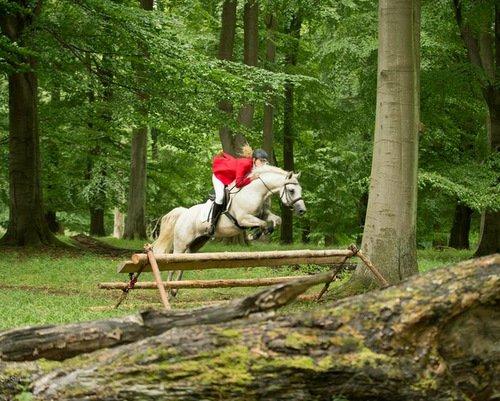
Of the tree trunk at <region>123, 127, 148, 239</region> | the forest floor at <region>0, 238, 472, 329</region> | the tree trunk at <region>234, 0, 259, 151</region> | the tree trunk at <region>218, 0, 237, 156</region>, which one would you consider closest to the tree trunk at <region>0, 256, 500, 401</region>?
the forest floor at <region>0, 238, 472, 329</region>

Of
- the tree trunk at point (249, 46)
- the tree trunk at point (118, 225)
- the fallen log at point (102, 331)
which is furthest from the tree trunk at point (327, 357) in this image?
the tree trunk at point (118, 225)

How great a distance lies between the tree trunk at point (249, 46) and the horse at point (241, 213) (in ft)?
42.6

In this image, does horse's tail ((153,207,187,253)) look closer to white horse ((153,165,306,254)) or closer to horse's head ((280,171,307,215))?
white horse ((153,165,306,254))

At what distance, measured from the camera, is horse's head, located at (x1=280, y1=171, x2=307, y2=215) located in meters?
13.5

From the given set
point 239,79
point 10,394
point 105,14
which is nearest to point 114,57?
point 105,14

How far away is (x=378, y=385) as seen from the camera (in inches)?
182

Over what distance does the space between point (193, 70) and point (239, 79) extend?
49.1 inches

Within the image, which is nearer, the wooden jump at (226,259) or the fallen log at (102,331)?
the fallen log at (102,331)

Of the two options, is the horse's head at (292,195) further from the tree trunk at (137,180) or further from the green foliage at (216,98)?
the tree trunk at (137,180)

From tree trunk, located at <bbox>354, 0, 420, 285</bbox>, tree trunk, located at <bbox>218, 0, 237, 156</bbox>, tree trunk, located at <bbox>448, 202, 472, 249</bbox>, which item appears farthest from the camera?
tree trunk, located at <bbox>448, 202, 472, 249</bbox>

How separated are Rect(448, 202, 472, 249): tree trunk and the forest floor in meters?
7.07

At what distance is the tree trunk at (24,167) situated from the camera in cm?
2356

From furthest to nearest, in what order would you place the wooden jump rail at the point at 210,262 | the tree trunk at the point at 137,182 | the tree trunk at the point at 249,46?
the tree trunk at the point at 137,182 → the tree trunk at the point at 249,46 → the wooden jump rail at the point at 210,262

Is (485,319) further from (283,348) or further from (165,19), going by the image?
(165,19)
